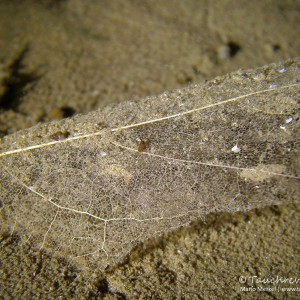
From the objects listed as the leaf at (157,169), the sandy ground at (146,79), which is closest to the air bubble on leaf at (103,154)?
the leaf at (157,169)

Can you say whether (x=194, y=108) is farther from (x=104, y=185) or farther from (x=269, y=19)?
(x=269, y=19)

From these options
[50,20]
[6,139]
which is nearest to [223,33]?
[50,20]

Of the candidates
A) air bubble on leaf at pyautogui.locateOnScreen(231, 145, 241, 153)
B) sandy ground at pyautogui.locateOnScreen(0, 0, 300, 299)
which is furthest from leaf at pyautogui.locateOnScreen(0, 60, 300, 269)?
sandy ground at pyautogui.locateOnScreen(0, 0, 300, 299)

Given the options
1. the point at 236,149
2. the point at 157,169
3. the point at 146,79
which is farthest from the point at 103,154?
the point at 146,79

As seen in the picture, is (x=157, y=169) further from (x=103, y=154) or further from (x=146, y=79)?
(x=146, y=79)

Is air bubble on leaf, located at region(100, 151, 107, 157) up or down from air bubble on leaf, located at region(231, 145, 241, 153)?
up

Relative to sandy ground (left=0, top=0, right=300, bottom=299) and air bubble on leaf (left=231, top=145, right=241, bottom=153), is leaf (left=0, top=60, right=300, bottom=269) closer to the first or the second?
air bubble on leaf (left=231, top=145, right=241, bottom=153)
